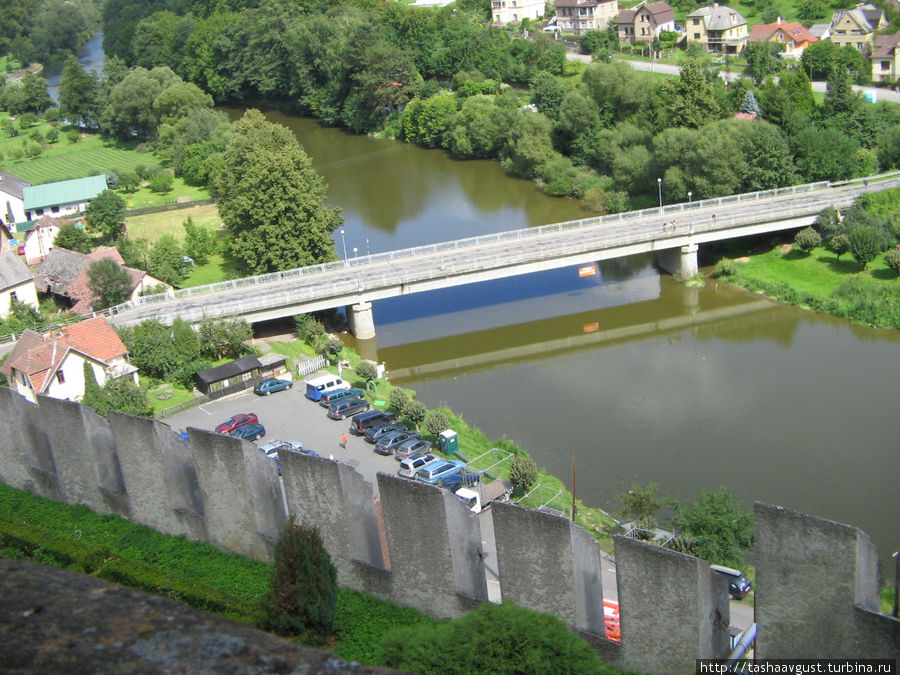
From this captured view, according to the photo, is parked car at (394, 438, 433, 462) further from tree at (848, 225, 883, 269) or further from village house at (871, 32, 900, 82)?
village house at (871, 32, 900, 82)

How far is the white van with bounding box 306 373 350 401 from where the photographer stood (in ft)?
106

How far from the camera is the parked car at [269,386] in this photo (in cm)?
3331

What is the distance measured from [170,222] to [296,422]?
28.4 m

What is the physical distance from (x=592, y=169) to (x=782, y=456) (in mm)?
32018

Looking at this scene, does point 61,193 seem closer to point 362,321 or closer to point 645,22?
point 362,321

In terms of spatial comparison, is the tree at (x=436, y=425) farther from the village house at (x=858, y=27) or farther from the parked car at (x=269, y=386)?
the village house at (x=858, y=27)

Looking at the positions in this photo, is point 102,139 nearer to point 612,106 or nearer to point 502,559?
point 612,106

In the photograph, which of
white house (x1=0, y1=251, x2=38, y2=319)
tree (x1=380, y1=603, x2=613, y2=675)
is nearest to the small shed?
white house (x1=0, y1=251, x2=38, y2=319)

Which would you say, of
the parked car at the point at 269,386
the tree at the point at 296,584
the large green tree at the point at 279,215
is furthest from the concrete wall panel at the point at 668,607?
the large green tree at the point at 279,215

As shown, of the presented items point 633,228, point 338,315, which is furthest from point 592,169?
point 338,315

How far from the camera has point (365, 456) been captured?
2819 centimetres

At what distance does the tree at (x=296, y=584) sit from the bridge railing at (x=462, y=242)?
2762 centimetres

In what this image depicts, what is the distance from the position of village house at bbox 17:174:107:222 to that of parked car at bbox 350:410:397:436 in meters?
33.8

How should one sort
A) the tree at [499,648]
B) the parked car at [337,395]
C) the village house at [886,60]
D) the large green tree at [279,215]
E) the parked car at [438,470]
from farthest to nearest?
the village house at [886,60] → the large green tree at [279,215] → the parked car at [337,395] → the parked car at [438,470] → the tree at [499,648]
